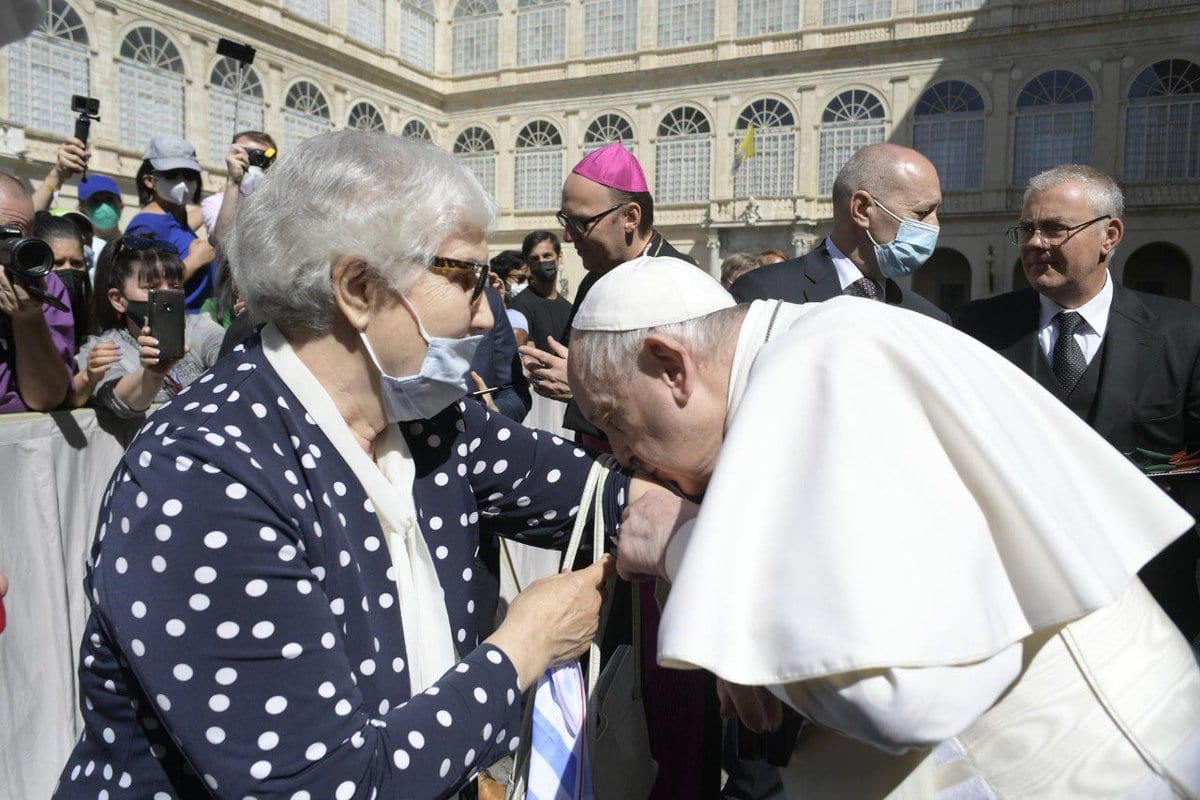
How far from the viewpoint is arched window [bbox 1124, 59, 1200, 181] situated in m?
25.4

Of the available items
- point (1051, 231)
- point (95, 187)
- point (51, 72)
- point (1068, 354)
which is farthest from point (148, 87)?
point (1068, 354)

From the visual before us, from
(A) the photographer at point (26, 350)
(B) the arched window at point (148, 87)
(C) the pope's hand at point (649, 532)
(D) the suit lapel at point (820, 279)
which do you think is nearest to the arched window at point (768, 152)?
(B) the arched window at point (148, 87)

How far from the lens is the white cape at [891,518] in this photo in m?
1.15

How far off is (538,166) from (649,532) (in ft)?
107

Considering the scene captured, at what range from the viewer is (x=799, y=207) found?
2914 cm

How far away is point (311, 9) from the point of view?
29609mm

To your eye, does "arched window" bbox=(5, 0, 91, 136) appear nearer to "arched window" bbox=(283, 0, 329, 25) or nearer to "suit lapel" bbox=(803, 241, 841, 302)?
"arched window" bbox=(283, 0, 329, 25)

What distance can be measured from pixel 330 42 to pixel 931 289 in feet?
70.3

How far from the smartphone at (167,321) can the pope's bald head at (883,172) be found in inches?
99.3

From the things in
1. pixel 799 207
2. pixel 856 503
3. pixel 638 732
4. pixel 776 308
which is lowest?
pixel 638 732

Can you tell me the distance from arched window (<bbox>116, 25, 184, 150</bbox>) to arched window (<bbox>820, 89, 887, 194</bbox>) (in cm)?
1871

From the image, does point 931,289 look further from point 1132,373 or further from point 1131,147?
point 1132,373

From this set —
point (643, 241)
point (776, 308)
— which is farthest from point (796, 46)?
point (776, 308)

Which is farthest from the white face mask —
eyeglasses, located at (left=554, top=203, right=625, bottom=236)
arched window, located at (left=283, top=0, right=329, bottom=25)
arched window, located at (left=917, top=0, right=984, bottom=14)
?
arched window, located at (left=917, top=0, right=984, bottom=14)
